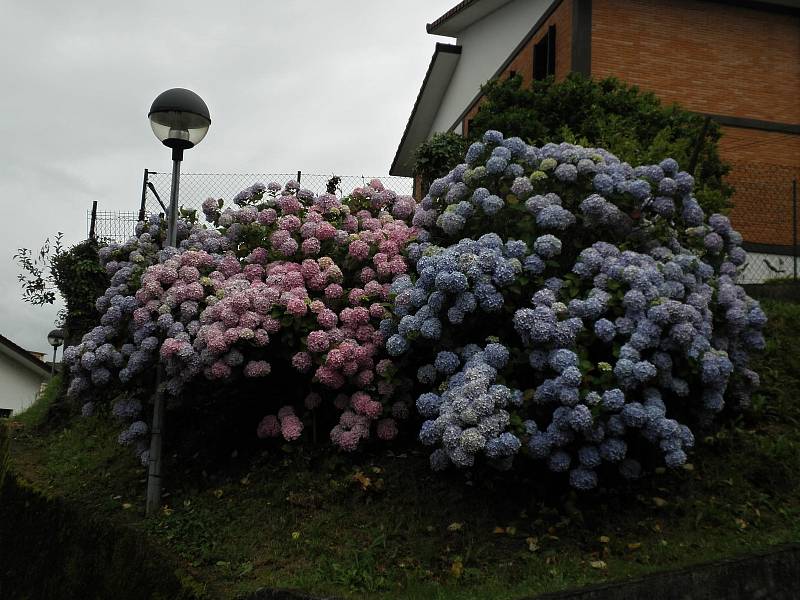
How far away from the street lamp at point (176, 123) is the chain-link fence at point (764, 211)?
28.8 ft

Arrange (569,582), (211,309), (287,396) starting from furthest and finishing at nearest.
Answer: (287,396)
(211,309)
(569,582)

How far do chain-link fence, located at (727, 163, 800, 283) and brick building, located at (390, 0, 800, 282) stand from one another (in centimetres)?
2

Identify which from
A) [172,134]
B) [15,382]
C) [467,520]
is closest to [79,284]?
[172,134]

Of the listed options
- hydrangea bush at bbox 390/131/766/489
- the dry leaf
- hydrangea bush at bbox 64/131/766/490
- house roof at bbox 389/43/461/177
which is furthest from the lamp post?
house roof at bbox 389/43/461/177

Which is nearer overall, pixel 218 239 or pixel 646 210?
pixel 646 210

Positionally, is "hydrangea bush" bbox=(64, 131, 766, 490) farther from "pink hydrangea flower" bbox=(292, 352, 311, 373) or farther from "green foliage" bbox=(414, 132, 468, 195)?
"green foliage" bbox=(414, 132, 468, 195)

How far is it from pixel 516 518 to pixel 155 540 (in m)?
2.91

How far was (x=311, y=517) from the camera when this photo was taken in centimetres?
593

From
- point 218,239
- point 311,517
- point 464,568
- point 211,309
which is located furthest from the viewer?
point 218,239

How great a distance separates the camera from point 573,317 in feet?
16.5

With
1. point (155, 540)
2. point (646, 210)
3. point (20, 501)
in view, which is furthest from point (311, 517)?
point (646, 210)

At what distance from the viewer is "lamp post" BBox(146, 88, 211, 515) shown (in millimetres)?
6715

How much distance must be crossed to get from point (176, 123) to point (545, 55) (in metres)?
9.23

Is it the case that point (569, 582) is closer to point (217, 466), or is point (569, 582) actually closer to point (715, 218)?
point (715, 218)
